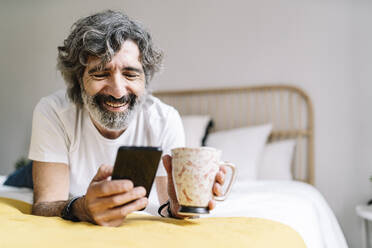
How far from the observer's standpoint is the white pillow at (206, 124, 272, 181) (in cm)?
201

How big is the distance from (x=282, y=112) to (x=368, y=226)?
0.84 m

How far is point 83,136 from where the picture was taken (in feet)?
3.71

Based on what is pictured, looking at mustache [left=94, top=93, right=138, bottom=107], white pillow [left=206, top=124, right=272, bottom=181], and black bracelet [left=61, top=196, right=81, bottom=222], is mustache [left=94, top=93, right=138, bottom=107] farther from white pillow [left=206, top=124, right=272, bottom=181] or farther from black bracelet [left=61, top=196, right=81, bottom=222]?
white pillow [left=206, top=124, right=272, bottom=181]

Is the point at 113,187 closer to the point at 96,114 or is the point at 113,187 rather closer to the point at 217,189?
the point at 217,189

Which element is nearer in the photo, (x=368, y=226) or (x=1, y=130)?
(x=368, y=226)

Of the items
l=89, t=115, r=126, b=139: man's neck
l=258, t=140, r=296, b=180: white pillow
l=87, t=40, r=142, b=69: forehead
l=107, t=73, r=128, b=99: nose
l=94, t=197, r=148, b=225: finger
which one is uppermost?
l=87, t=40, r=142, b=69: forehead

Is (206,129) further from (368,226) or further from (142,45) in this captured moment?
(142,45)

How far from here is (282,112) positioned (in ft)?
7.70

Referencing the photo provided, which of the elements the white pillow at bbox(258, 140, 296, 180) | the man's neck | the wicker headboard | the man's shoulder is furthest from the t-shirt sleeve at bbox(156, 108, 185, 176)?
the wicker headboard

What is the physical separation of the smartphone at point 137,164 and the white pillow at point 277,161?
155cm

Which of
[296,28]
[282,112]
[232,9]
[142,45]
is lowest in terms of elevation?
[282,112]

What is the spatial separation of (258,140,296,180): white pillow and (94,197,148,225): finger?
5.06 ft

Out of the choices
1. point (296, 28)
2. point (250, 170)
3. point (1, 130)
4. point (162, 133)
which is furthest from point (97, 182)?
point (1, 130)

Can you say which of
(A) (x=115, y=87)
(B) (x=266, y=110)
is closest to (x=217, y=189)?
(A) (x=115, y=87)
